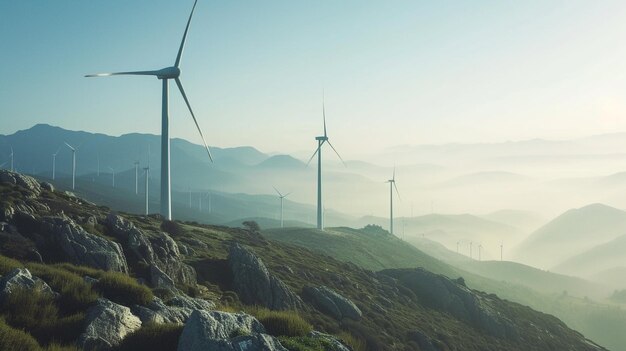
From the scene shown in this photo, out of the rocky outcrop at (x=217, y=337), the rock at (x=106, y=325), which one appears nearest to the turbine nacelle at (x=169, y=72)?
the rock at (x=106, y=325)

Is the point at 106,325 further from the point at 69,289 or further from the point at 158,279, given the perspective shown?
the point at 158,279

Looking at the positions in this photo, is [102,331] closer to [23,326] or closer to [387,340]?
[23,326]

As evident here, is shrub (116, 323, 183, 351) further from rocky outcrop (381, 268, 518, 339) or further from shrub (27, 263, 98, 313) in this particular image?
rocky outcrop (381, 268, 518, 339)

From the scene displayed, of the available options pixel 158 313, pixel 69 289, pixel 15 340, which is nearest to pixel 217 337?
pixel 158 313

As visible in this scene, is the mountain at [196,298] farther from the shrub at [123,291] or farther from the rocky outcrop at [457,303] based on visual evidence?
the rocky outcrop at [457,303]

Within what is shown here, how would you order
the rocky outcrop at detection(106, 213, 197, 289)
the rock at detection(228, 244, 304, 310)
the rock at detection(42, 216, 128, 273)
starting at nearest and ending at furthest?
the rock at detection(42, 216, 128, 273) → the rocky outcrop at detection(106, 213, 197, 289) → the rock at detection(228, 244, 304, 310)

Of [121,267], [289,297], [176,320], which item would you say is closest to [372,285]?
[289,297]

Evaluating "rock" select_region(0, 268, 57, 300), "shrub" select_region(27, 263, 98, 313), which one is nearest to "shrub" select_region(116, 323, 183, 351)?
"shrub" select_region(27, 263, 98, 313)
